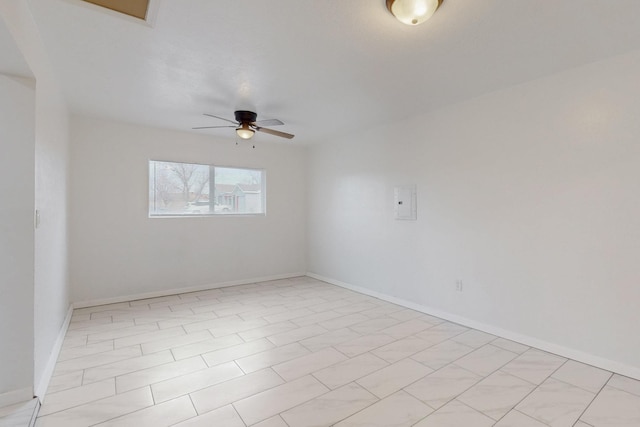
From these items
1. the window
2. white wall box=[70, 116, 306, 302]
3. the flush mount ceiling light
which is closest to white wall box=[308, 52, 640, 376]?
the flush mount ceiling light

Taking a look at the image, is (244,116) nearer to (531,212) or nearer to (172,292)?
(172,292)

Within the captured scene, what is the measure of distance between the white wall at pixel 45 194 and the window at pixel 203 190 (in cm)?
136

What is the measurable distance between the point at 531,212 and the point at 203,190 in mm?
4415

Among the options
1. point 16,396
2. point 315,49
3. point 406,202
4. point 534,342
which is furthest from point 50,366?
point 534,342

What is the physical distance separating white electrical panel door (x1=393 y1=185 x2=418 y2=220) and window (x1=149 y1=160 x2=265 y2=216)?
2.50 m

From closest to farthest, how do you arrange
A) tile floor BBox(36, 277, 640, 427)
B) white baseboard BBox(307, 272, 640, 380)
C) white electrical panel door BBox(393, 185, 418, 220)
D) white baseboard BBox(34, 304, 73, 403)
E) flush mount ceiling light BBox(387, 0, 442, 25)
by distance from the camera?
1. flush mount ceiling light BBox(387, 0, 442, 25)
2. tile floor BBox(36, 277, 640, 427)
3. white baseboard BBox(34, 304, 73, 403)
4. white baseboard BBox(307, 272, 640, 380)
5. white electrical panel door BBox(393, 185, 418, 220)

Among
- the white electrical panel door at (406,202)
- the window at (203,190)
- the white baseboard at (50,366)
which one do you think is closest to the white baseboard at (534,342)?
the white electrical panel door at (406,202)

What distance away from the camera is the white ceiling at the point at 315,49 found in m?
1.89

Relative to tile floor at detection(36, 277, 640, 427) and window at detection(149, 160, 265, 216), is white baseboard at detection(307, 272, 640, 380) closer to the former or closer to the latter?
tile floor at detection(36, 277, 640, 427)

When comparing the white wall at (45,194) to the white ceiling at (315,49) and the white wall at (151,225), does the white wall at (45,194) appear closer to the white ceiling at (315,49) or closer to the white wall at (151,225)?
the white ceiling at (315,49)

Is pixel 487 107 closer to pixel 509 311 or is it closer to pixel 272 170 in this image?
pixel 509 311

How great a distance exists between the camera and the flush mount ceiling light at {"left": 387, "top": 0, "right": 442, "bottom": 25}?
1673 mm

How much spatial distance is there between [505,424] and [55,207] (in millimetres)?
3934

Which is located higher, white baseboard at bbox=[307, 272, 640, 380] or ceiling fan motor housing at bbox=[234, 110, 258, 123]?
ceiling fan motor housing at bbox=[234, 110, 258, 123]
